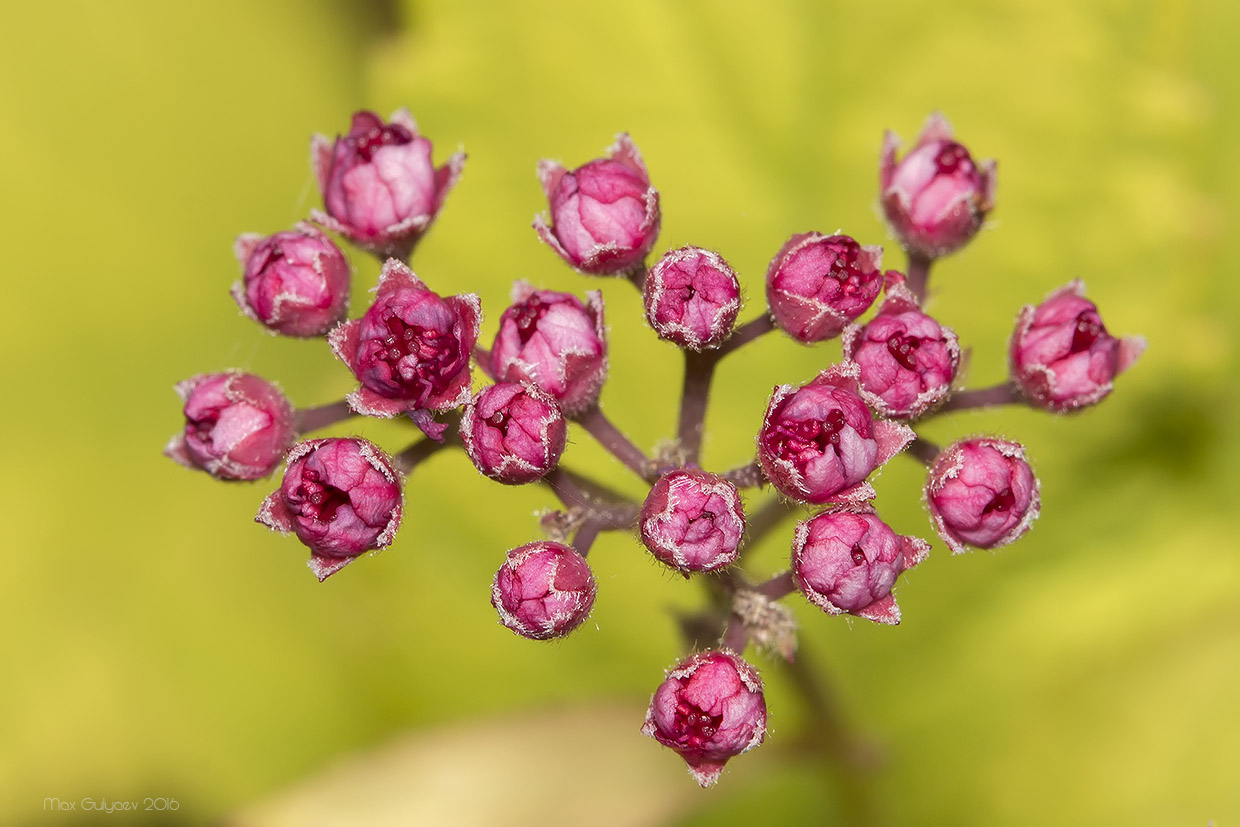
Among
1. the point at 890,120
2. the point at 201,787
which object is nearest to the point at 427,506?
the point at 201,787

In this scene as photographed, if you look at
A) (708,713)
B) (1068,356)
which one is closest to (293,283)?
(708,713)

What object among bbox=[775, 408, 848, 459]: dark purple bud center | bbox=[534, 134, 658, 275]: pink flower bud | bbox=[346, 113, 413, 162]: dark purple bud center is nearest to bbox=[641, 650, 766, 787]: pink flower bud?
bbox=[775, 408, 848, 459]: dark purple bud center

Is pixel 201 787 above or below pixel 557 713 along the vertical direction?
below

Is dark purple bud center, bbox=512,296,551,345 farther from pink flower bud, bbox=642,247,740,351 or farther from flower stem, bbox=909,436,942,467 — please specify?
flower stem, bbox=909,436,942,467

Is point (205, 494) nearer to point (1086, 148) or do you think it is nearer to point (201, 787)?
point (201, 787)

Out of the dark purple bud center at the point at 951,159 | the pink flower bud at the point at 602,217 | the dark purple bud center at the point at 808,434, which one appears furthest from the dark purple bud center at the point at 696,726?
the dark purple bud center at the point at 951,159

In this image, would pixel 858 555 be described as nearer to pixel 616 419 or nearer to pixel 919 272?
pixel 919 272
